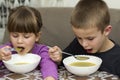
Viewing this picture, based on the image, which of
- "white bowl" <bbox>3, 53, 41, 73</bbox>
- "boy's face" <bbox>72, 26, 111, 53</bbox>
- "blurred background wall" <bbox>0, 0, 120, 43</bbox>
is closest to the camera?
"white bowl" <bbox>3, 53, 41, 73</bbox>

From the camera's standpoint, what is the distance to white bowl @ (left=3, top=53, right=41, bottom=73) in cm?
121

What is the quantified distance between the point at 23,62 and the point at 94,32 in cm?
40

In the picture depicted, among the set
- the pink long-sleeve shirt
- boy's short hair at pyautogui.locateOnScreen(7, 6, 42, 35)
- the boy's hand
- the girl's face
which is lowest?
the pink long-sleeve shirt

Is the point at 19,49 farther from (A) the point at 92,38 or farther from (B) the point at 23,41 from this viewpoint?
(A) the point at 92,38

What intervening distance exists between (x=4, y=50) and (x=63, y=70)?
31 centimetres

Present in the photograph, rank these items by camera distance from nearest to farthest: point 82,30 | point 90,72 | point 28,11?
point 90,72 < point 82,30 < point 28,11

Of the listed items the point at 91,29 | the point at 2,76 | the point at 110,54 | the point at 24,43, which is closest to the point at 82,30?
the point at 91,29

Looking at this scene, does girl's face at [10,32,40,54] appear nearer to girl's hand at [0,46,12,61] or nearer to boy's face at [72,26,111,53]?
girl's hand at [0,46,12,61]

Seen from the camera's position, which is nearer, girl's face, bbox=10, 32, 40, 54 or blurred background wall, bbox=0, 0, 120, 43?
girl's face, bbox=10, 32, 40, 54

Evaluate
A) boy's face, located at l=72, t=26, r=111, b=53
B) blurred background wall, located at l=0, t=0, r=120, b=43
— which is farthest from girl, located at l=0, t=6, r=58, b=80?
blurred background wall, located at l=0, t=0, r=120, b=43

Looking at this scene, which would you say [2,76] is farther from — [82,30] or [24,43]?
[82,30]

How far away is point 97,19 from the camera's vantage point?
1.33 meters

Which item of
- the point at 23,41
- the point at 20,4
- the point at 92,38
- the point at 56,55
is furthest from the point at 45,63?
the point at 20,4

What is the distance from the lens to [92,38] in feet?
4.39
